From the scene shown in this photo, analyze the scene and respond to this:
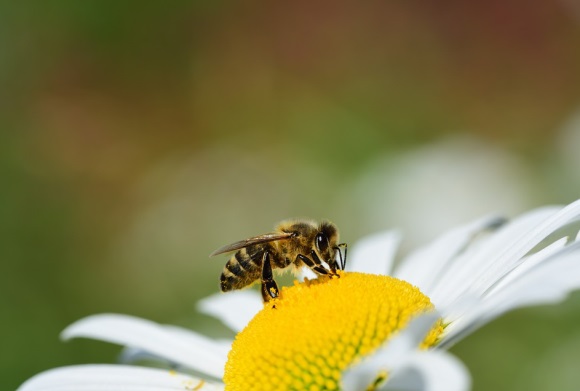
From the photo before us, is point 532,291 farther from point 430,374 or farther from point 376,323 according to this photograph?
point 376,323

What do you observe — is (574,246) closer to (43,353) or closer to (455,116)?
(43,353)

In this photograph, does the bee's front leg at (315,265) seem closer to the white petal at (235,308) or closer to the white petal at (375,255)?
the white petal at (375,255)

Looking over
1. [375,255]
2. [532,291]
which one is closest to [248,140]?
[375,255]

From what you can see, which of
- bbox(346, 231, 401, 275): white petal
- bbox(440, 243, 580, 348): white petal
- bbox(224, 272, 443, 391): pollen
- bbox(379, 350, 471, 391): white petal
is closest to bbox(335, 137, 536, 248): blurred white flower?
bbox(346, 231, 401, 275): white petal

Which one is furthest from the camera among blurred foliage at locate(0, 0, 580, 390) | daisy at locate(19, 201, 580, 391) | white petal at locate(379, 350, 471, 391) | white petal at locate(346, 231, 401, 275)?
blurred foliage at locate(0, 0, 580, 390)

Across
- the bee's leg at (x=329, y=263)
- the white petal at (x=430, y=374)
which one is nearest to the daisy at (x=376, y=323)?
the white petal at (x=430, y=374)

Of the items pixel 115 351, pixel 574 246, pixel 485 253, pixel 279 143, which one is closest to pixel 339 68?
pixel 279 143

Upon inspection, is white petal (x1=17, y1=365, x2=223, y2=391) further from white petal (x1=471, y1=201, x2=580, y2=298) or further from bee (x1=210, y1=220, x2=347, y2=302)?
white petal (x1=471, y1=201, x2=580, y2=298)
